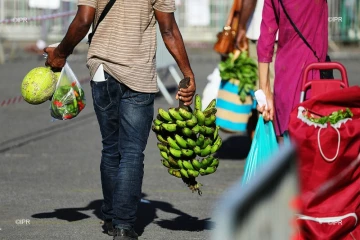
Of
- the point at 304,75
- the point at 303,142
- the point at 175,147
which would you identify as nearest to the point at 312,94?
the point at 304,75

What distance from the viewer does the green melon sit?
554 centimetres

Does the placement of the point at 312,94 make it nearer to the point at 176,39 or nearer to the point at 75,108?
the point at 176,39

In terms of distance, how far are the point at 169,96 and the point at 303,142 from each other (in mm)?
9378

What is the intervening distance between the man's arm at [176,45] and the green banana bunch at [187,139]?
96 mm

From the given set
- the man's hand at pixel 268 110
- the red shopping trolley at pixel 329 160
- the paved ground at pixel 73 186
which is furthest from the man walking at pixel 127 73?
the red shopping trolley at pixel 329 160

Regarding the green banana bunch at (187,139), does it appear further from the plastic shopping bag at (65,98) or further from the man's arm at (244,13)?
the man's arm at (244,13)

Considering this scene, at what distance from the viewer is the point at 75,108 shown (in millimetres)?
5754

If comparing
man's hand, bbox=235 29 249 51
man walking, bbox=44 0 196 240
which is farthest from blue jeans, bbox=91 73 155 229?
man's hand, bbox=235 29 249 51

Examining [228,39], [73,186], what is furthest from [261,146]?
[228,39]

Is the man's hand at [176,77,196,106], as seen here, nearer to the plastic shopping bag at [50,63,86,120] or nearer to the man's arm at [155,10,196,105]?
the man's arm at [155,10,196,105]

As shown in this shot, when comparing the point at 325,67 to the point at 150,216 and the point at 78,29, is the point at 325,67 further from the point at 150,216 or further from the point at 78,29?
the point at 150,216

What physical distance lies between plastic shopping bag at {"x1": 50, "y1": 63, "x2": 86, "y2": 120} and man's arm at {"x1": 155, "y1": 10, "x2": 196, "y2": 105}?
0.72m

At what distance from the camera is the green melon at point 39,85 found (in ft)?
18.2

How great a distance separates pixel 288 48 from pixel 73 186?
10.0 ft
